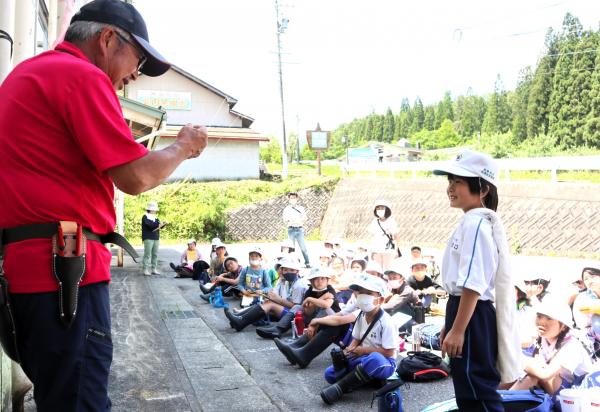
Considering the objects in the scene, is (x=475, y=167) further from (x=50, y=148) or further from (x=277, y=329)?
(x=277, y=329)

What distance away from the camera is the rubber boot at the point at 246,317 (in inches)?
296

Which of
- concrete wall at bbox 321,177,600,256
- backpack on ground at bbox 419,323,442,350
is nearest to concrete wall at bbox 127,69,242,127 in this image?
concrete wall at bbox 321,177,600,256

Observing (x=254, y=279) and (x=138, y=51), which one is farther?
(x=254, y=279)

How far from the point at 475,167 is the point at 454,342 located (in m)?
0.92

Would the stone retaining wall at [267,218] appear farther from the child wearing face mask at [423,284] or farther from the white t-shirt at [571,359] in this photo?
the white t-shirt at [571,359]

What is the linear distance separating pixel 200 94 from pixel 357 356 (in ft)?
87.9

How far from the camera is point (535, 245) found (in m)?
14.3

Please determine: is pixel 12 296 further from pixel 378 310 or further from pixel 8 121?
pixel 378 310

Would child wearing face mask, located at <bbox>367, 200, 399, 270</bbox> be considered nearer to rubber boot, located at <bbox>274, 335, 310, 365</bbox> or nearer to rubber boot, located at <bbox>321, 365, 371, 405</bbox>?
rubber boot, located at <bbox>274, 335, 310, 365</bbox>

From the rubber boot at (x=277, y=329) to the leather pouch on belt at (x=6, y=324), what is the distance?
5.49 meters

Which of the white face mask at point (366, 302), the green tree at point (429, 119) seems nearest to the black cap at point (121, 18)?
the white face mask at point (366, 302)

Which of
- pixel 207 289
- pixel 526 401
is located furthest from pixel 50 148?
pixel 207 289

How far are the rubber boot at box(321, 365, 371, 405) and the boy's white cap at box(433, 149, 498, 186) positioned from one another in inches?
93.7

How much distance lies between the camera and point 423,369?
17.0 ft
